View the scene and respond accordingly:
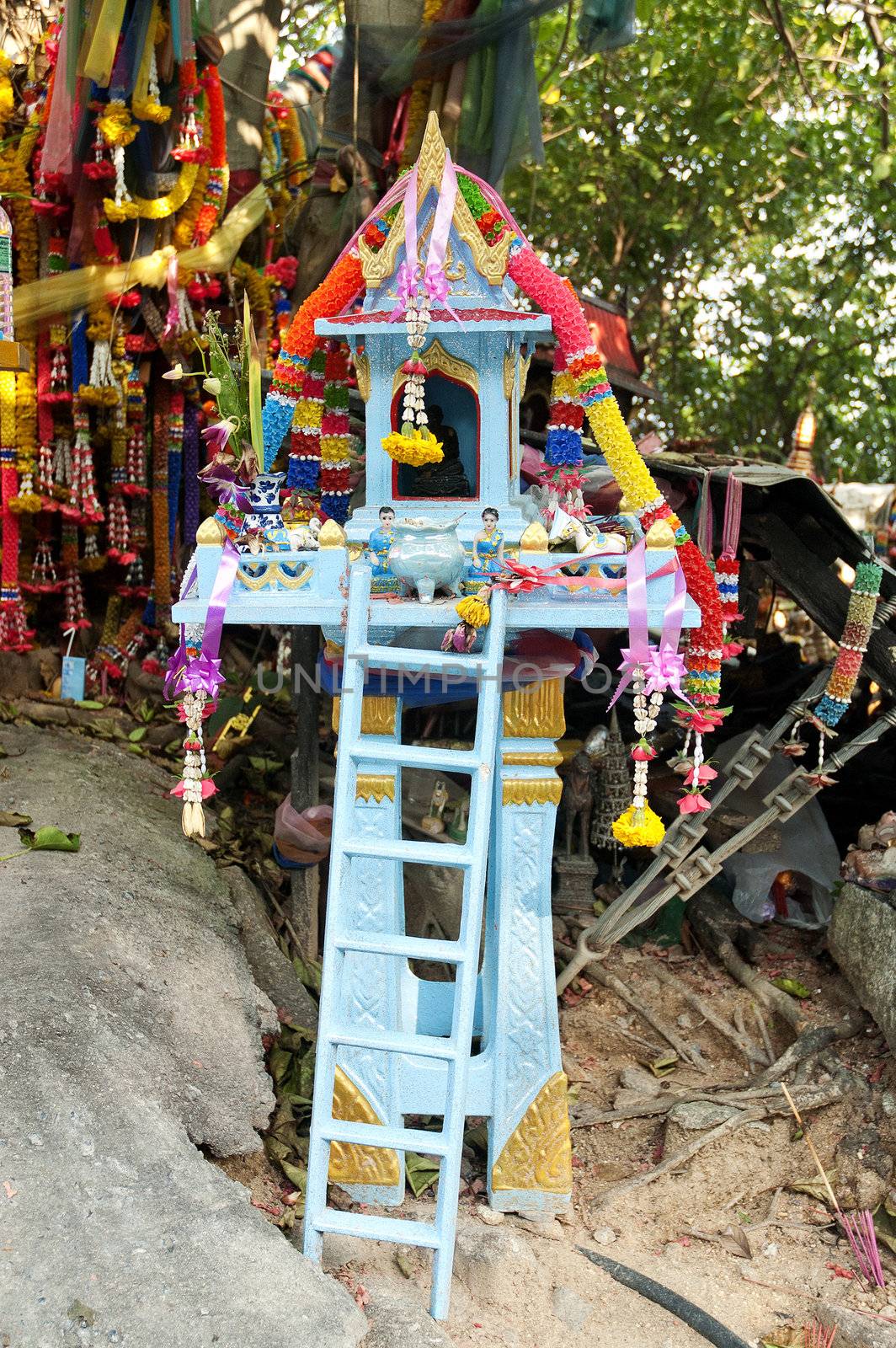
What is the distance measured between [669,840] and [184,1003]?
2.58 m

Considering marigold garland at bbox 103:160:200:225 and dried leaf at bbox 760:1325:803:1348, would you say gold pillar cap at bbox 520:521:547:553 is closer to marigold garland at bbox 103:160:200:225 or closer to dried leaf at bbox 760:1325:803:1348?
dried leaf at bbox 760:1325:803:1348

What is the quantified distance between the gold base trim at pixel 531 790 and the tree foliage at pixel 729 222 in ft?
25.5

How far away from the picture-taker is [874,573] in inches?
224

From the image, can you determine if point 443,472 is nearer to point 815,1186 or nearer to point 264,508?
point 264,508

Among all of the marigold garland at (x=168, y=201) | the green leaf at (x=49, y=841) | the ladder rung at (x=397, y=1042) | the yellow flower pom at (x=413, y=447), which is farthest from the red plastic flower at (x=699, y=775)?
the marigold garland at (x=168, y=201)

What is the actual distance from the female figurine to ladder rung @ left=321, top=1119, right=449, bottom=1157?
1885 millimetres

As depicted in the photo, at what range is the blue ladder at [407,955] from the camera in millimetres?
3666

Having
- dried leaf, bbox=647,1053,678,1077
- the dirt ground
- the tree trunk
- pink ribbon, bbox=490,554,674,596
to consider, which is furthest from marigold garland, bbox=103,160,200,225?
dried leaf, bbox=647,1053,678,1077

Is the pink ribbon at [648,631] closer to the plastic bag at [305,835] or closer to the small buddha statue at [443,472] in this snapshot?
the small buddha statue at [443,472]

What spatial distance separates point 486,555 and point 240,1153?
2369 millimetres

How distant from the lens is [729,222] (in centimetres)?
1243

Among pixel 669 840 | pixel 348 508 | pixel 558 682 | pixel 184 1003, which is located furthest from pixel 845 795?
pixel 184 1003

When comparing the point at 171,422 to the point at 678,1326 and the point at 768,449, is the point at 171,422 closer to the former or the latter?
the point at 678,1326

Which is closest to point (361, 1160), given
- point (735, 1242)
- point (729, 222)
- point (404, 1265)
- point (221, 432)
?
point (404, 1265)
